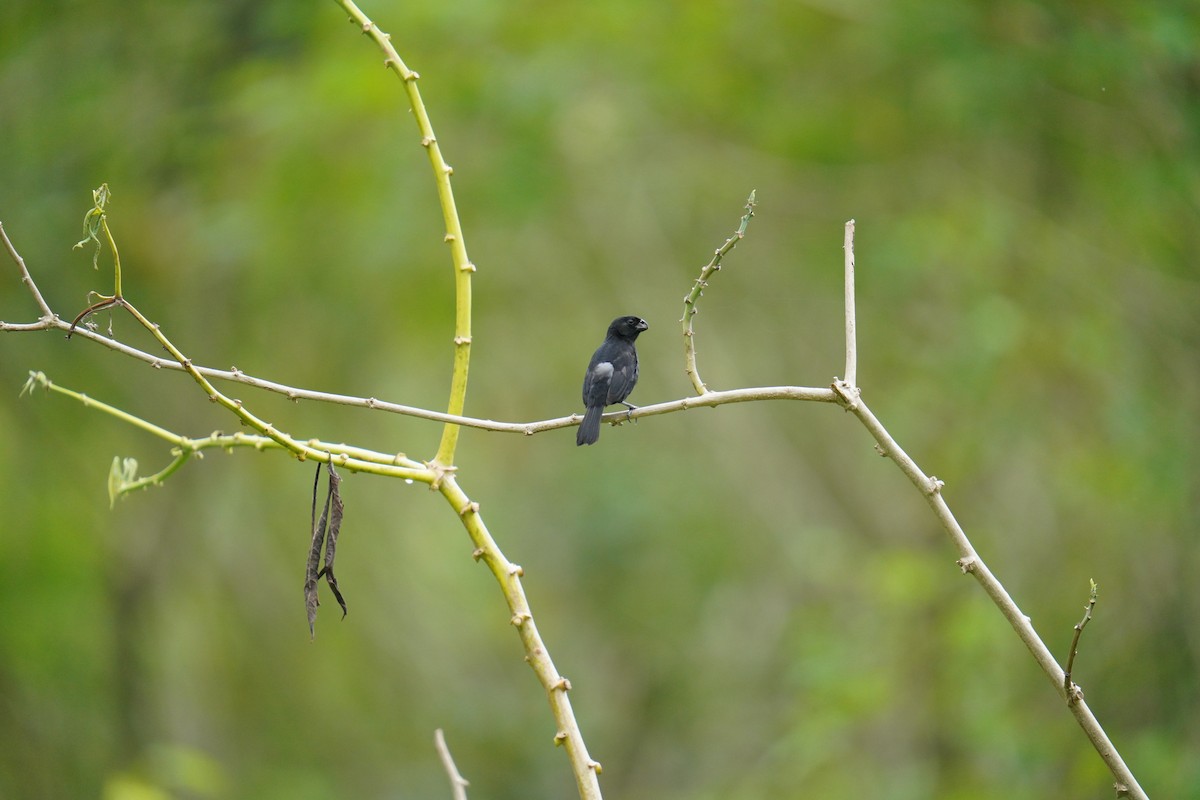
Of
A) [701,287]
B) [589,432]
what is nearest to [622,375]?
[589,432]

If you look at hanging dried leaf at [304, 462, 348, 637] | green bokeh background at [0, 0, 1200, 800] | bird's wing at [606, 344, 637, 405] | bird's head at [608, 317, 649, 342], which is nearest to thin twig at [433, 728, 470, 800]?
hanging dried leaf at [304, 462, 348, 637]

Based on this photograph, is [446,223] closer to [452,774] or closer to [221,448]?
[221,448]

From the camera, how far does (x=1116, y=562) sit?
6578 mm

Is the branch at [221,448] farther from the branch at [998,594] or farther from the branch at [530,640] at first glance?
the branch at [998,594]

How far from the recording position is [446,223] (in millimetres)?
1593

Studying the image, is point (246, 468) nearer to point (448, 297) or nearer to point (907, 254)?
point (448, 297)

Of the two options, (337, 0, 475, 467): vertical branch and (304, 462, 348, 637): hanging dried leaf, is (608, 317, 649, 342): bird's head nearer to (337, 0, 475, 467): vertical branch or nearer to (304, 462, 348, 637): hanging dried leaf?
(337, 0, 475, 467): vertical branch

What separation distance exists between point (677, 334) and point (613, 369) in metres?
7.12

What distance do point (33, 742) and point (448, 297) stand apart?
13.8 feet

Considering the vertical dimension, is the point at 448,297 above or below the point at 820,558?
above

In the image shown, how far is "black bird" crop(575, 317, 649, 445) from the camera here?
3.33 meters

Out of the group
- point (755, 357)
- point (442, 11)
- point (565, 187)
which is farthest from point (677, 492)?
point (442, 11)

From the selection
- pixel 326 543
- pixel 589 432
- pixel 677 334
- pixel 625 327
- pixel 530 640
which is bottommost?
pixel 530 640

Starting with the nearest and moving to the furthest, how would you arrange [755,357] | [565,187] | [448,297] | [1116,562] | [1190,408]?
[1190,408]
[1116,562]
[565,187]
[448,297]
[755,357]
